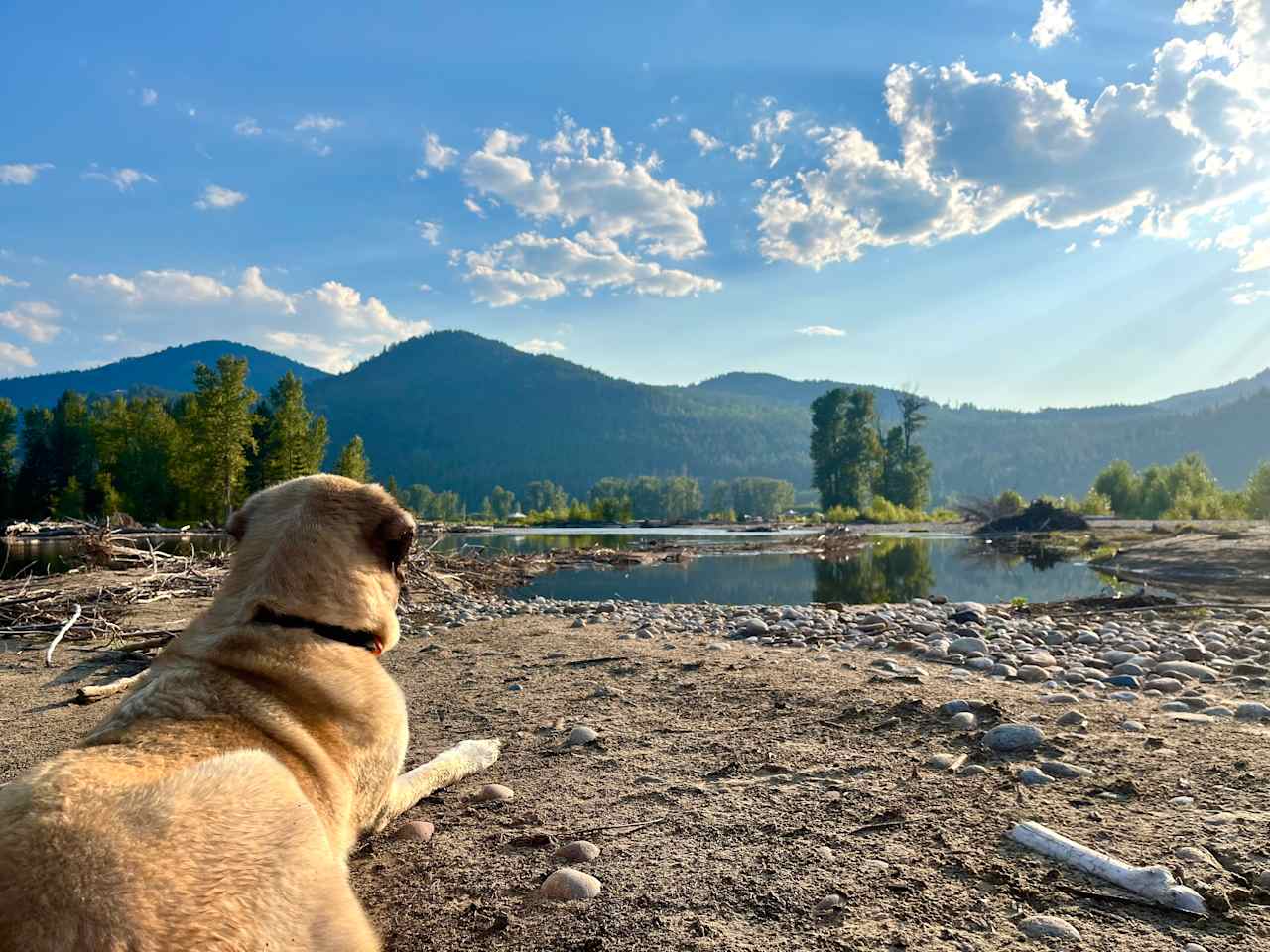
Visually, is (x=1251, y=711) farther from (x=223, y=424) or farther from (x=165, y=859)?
(x=223, y=424)

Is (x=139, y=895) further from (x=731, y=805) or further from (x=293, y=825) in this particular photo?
(x=731, y=805)

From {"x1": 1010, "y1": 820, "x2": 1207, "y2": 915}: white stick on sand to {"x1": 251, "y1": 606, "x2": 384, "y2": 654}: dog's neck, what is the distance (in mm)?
3208

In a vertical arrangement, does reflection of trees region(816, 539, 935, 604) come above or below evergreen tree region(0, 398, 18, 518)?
below

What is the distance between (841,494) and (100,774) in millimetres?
90557

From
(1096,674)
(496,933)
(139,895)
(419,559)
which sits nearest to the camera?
(139,895)

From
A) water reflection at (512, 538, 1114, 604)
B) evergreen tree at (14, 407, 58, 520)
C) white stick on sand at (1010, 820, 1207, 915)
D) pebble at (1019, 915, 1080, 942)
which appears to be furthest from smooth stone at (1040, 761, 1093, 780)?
evergreen tree at (14, 407, 58, 520)

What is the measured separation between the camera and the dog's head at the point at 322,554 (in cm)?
302

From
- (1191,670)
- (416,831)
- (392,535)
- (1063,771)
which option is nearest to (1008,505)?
(1191,670)

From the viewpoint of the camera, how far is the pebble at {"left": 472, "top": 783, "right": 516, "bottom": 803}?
4.20 m

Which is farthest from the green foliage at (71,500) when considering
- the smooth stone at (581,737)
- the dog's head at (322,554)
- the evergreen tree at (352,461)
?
the dog's head at (322,554)

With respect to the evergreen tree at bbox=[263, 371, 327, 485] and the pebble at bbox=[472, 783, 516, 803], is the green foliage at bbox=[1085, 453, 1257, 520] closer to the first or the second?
the pebble at bbox=[472, 783, 516, 803]

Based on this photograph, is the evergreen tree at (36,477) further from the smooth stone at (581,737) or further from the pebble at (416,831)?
the pebble at (416,831)

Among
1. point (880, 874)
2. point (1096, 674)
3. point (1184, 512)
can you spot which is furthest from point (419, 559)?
point (1184, 512)

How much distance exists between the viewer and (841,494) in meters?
88.2
